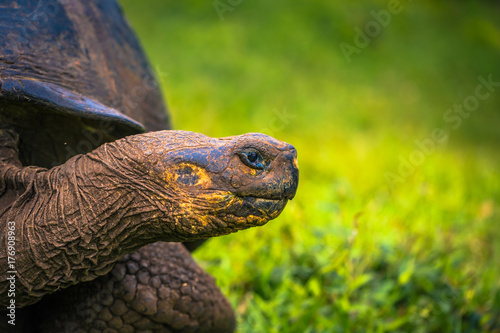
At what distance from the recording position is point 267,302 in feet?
8.70

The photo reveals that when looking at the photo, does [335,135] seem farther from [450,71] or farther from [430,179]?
[450,71]

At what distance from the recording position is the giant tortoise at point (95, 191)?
1.37 meters

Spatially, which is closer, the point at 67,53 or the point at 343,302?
the point at 67,53

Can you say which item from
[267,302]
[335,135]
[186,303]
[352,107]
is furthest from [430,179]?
[186,303]

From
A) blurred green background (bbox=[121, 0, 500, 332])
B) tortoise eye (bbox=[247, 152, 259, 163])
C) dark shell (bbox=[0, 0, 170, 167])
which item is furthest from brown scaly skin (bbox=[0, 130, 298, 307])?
blurred green background (bbox=[121, 0, 500, 332])

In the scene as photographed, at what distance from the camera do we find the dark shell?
1.49 metres

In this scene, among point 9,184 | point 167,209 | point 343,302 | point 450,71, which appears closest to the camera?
point 167,209

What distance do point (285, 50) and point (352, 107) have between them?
4.38ft

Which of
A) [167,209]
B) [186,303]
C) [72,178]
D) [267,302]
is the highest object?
[167,209]

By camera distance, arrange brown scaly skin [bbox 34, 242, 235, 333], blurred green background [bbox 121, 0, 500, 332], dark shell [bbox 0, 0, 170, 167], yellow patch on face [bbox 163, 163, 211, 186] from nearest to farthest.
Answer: yellow patch on face [bbox 163, 163, 211, 186]
dark shell [bbox 0, 0, 170, 167]
brown scaly skin [bbox 34, 242, 235, 333]
blurred green background [bbox 121, 0, 500, 332]

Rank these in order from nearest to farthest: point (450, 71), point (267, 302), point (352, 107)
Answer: point (267, 302)
point (352, 107)
point (450, 71)

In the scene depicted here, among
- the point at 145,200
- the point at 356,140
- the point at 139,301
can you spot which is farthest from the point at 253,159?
the point at 356,140

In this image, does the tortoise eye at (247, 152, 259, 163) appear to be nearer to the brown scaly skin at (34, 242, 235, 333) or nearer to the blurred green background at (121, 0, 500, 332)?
the brown scaly skin at (34, 242, 235, 333)

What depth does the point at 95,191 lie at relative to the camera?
1.40 m
